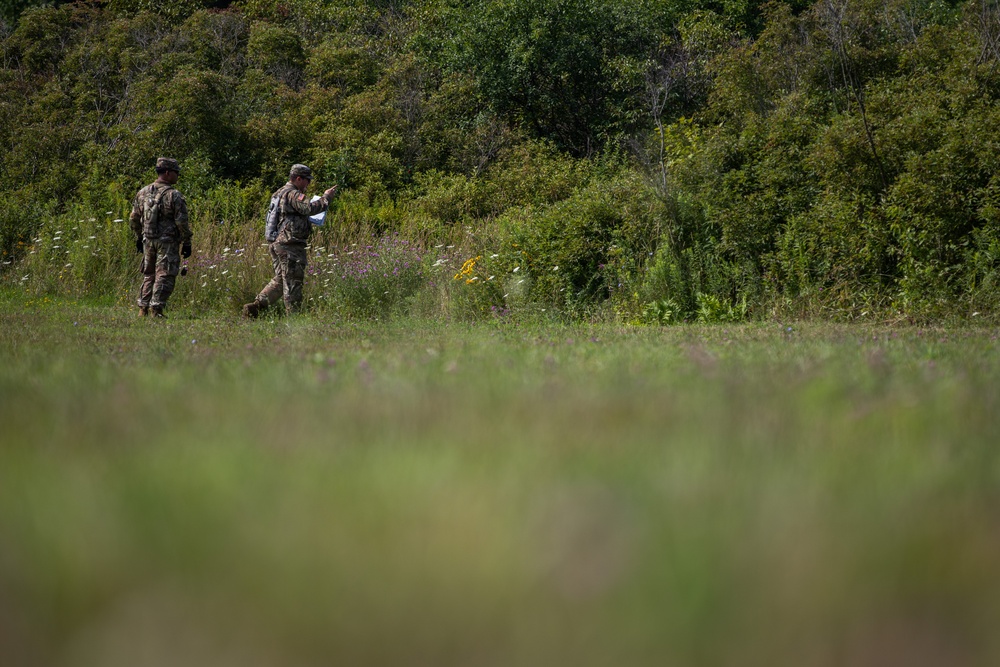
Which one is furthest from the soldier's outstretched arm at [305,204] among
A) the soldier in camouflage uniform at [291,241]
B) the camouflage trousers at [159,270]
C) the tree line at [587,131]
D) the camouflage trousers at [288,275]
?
the tree line at [587,131]

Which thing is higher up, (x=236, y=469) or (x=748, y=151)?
(x=748, y=151)

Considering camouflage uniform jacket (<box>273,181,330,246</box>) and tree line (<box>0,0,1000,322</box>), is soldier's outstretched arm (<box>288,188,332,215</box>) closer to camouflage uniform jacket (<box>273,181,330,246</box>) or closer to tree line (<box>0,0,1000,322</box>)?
camouflage uniform jacket (<box>273,181,330,246</box>)

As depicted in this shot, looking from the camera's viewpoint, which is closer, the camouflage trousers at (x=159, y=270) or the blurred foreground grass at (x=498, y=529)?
the blurred foreground grass at (x=498, y=529)

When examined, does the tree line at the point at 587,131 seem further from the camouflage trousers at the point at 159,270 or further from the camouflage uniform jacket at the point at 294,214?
the camouflage trousers at the point at 159,270

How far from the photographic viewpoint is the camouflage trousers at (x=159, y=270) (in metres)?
14.7

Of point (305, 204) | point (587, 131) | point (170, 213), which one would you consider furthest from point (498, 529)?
point (587, 131)

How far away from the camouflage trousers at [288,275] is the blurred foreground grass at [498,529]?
10.3 metres

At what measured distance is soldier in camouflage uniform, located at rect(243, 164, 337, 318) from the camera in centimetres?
1406

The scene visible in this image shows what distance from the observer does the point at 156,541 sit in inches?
73.1

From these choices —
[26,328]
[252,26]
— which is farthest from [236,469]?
[252,26]

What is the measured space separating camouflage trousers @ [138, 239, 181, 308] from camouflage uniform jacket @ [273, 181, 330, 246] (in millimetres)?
2014

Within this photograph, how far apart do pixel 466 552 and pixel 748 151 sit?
523 inches

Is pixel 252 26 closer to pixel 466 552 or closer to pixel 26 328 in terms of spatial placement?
pixel 26 328

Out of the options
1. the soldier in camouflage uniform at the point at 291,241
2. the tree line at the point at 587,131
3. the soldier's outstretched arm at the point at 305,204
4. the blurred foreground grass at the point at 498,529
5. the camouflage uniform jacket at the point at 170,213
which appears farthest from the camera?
the camouflage uniform jacket at the point at 170,213
